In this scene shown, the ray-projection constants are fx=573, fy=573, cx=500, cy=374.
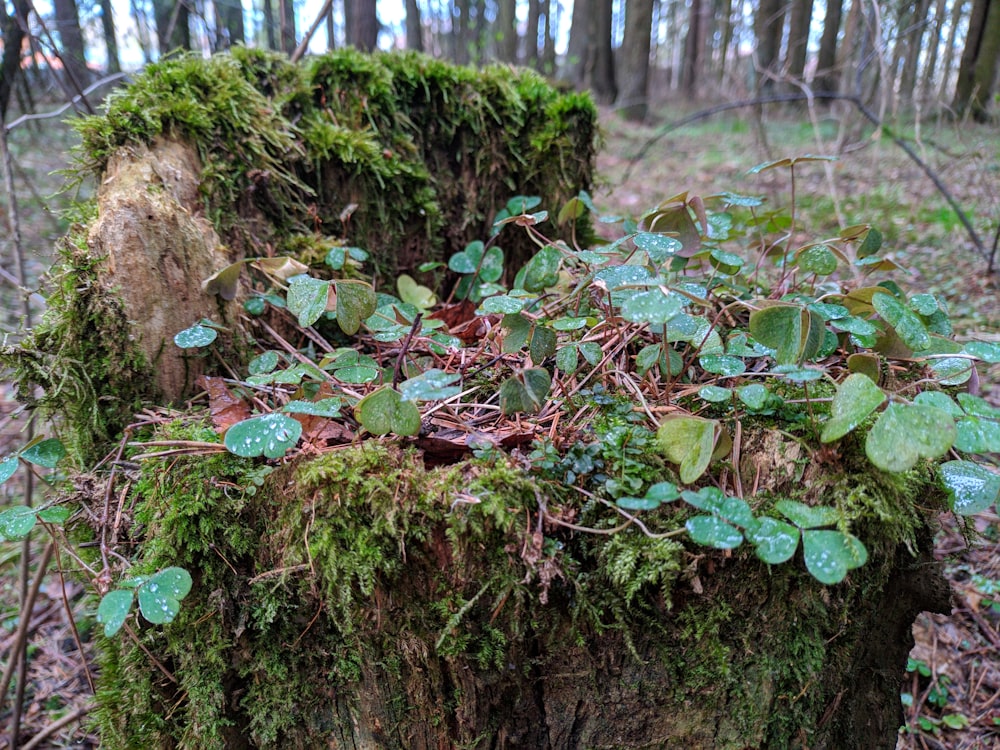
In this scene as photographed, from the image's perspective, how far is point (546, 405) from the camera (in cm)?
152

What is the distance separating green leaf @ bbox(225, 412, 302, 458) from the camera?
1.27 metres

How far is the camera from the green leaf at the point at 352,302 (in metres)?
1.50

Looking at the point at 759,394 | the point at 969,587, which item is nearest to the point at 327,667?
the point at 759,394

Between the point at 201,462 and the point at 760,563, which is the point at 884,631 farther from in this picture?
the point at 201,462

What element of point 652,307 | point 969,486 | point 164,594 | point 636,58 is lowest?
point 164,594

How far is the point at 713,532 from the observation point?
3.62 ft

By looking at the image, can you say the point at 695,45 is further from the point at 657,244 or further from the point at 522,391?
the point at 522,391

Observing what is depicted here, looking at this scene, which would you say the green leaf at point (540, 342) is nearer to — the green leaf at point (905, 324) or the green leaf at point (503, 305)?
the green leaf at point (503, 305)

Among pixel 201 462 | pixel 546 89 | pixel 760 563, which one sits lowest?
pixel 760 563

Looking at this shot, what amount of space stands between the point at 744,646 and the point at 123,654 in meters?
1.52

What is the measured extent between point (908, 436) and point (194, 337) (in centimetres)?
171

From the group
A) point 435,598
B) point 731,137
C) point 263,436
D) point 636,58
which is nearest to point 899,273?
point 435,598

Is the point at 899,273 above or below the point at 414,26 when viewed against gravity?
below

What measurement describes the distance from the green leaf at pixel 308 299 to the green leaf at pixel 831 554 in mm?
1205
